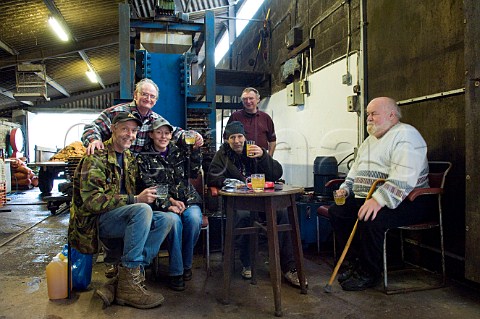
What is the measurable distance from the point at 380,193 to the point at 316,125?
235 centimetres

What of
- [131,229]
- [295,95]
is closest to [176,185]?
[131,229]

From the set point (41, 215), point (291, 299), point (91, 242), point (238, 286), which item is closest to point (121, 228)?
point (91, 242)

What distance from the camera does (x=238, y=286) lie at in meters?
2.59

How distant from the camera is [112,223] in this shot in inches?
88.0

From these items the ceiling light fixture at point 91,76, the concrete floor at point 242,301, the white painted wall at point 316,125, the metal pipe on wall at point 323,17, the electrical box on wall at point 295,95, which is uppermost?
the ceiling light fixture at point 91,76

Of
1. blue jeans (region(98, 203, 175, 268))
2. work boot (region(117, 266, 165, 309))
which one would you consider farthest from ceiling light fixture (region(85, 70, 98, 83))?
work boot (region(117, 266, 165, 309))

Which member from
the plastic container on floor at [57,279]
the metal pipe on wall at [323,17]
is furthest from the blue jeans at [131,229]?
the metal pipe on wall at [323,17]

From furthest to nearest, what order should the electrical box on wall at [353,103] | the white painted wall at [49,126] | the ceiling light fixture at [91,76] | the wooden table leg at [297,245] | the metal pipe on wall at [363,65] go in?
1. the white painted wall at [49,126]
2. the ceiling light fixture at [91,76]
3. the electrical box on wall at [353,103]
4. the metal pipe on wall at [363,65]
5. the wooden table leg at [297,245]

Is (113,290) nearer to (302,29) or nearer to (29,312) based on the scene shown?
(29,312)

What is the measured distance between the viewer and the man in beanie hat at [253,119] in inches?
153

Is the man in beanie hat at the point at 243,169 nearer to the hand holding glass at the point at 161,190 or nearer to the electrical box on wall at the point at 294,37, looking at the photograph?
the hand holding glass at the point at 161,190

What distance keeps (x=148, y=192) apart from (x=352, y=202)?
4.86 feet

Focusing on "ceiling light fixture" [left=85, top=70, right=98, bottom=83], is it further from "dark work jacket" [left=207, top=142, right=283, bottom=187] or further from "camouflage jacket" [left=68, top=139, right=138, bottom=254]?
"camouflage jacket" [left=68, top=139, right=138, bottom=254]

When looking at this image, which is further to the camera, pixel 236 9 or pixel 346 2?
pixel 236 9
